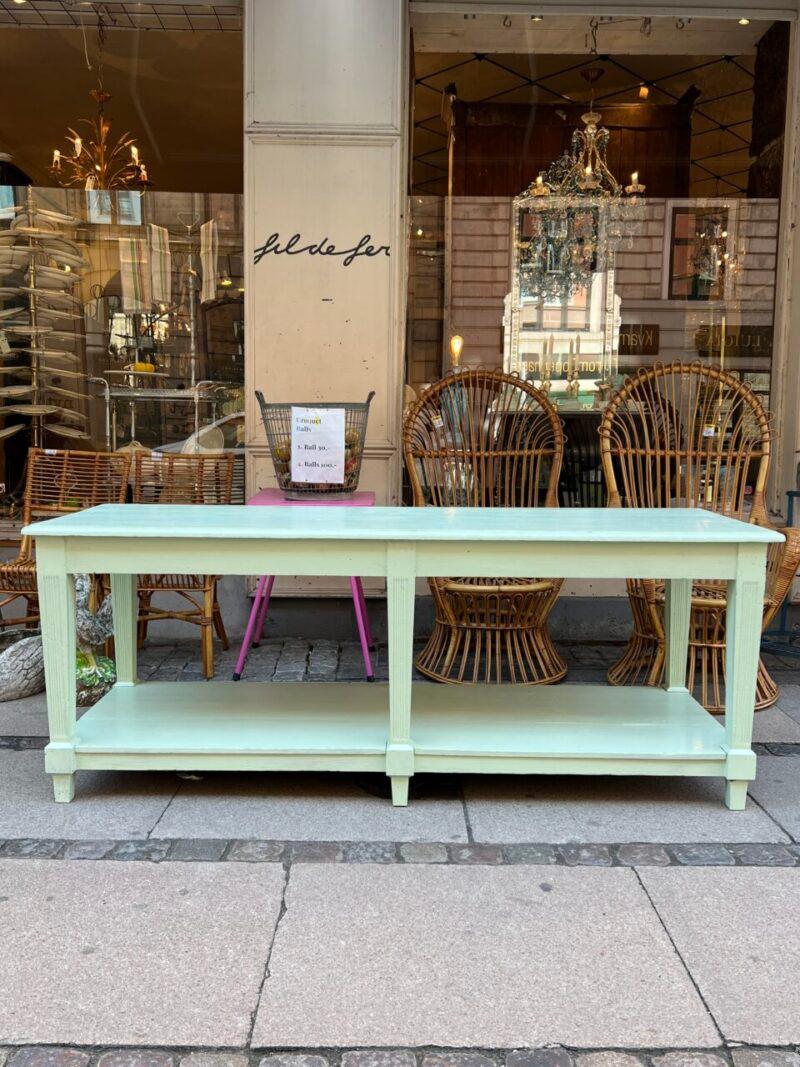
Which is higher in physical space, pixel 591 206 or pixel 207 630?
pixel 591 206

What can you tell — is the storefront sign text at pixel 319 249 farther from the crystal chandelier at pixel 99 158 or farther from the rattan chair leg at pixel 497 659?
the rattan chair leg at pixel 497 659

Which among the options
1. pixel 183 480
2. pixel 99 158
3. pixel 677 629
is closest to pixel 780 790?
pixel 677 629

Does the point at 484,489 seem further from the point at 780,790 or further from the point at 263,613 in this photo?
the point at 780,790

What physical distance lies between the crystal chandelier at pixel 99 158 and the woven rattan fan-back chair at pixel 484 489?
9.16 feet

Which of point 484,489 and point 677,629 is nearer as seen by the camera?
point 677,629

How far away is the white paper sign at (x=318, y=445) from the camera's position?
3.90 meters

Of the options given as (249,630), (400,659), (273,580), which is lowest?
(249,630)

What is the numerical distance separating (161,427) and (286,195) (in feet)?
→ 5.49

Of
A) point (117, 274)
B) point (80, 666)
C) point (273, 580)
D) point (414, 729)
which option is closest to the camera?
point (414, 729)

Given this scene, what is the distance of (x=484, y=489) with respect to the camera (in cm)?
457

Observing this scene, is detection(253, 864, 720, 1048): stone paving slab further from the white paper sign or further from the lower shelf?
the white paper sign

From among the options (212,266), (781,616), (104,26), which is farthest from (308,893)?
(104,26)

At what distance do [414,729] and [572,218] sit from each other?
414cm

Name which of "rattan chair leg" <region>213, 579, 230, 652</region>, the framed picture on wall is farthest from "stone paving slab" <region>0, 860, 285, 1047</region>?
the framed picture on wall
